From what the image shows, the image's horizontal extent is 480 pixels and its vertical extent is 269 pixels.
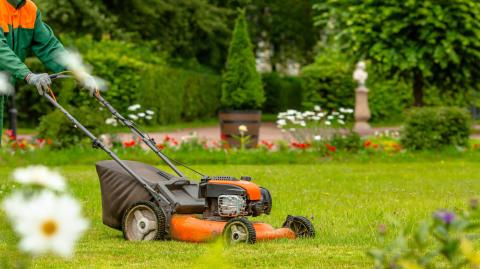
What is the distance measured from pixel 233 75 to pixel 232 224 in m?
14.2

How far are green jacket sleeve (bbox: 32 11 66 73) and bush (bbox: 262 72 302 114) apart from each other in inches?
1231

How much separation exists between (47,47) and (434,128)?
28.7ft

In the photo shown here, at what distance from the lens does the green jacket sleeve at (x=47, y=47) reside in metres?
7.03

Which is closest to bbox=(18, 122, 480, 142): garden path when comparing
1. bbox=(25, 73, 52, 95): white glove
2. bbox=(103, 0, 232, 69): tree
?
bbox=(103, 0, 232, 69): tree

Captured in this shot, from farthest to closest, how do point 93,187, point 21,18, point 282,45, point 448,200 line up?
point 282,45 → point 93,187 → point 448,200 → point 21,18

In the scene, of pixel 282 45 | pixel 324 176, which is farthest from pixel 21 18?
pixel 282 45

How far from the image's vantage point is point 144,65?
90.9 ft

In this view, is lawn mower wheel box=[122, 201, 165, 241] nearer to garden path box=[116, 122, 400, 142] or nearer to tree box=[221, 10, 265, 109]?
tree box=[221, 10, 265, 109]

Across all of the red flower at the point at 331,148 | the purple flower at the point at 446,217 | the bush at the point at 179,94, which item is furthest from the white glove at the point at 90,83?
the bush at the point at 179,94

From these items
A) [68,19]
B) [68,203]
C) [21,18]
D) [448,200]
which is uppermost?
[68,19]

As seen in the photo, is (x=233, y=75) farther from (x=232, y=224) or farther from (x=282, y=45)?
(x=282, y=45)

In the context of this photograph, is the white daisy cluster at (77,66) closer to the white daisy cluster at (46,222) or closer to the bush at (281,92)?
the white daisy cluster at (46,222)

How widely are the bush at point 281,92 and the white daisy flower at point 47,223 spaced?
36.3m

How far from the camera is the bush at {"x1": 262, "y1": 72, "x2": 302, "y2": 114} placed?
127ft
